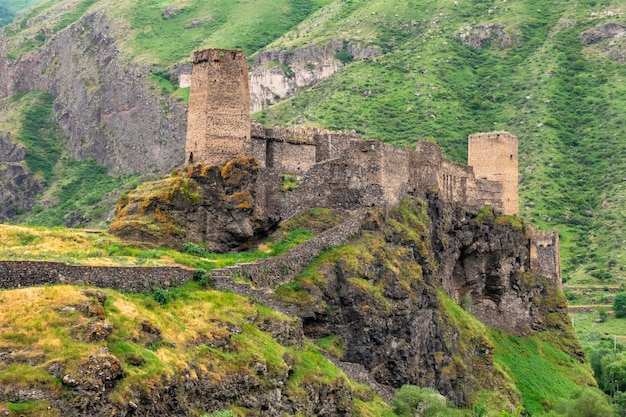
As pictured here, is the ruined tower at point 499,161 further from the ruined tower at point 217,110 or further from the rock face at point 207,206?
the ruined tower at point 217,110

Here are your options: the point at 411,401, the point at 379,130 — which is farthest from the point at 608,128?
the point at 411,401

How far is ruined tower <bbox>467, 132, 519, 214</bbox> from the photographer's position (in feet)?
324

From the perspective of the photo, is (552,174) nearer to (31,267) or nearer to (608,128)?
(608,128)

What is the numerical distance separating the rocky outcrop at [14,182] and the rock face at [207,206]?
9172cm

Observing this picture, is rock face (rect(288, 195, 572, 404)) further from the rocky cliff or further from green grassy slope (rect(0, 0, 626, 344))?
green grassy slope (rect(0, 0, 626, 344))

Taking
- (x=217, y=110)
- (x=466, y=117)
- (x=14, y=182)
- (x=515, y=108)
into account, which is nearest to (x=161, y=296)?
(x=217, y=110)

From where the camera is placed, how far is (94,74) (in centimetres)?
18200

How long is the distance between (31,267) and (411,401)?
2878 centimetres

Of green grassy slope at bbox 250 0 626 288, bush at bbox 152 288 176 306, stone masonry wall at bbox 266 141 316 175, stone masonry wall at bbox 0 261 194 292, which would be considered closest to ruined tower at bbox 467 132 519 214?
stone masonry wall at bbox 266 141 316 175

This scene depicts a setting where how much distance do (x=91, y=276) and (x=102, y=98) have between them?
133609 mm

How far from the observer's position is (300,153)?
74875mm

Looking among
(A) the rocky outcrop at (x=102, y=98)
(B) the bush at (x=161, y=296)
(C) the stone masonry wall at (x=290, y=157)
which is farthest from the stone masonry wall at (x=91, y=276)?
(A) the rocky outcrop at (x=102, y=98)

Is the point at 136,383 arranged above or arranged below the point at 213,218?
below

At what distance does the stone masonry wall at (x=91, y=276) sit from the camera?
43500mm
